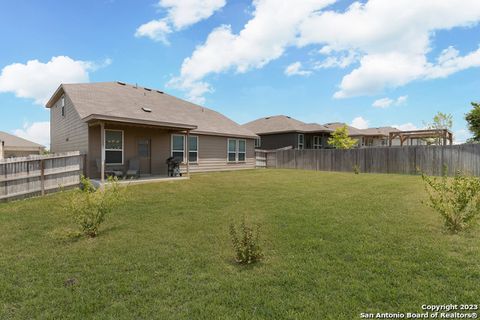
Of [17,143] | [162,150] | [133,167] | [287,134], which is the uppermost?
[287,134]

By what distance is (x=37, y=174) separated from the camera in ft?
30.2

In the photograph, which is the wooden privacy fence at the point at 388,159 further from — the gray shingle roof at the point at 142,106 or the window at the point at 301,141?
the window at the point at 301,141

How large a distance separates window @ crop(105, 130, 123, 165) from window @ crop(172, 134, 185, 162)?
3.07m

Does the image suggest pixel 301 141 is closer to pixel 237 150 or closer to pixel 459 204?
pixel 237 150

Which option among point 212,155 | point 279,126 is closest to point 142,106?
point 212,155

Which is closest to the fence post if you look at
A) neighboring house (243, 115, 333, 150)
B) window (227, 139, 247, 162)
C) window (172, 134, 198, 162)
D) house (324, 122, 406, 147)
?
window (172, 134, 198, 162)

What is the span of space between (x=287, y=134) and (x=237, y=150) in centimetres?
855

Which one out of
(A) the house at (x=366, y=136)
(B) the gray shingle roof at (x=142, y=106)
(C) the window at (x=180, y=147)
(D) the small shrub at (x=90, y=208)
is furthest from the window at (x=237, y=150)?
(A) the house at (x=366, y=136)

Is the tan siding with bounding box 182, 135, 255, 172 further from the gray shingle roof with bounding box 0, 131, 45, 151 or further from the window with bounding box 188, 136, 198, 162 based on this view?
the gray shingle roof with bounding box 0, 131, 45, 151

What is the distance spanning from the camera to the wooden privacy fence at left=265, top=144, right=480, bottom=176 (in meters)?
14.4

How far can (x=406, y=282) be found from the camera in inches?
125

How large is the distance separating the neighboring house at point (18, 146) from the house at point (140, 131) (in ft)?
29.7

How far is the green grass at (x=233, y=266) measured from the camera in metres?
2.81

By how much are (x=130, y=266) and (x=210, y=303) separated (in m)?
1.56
